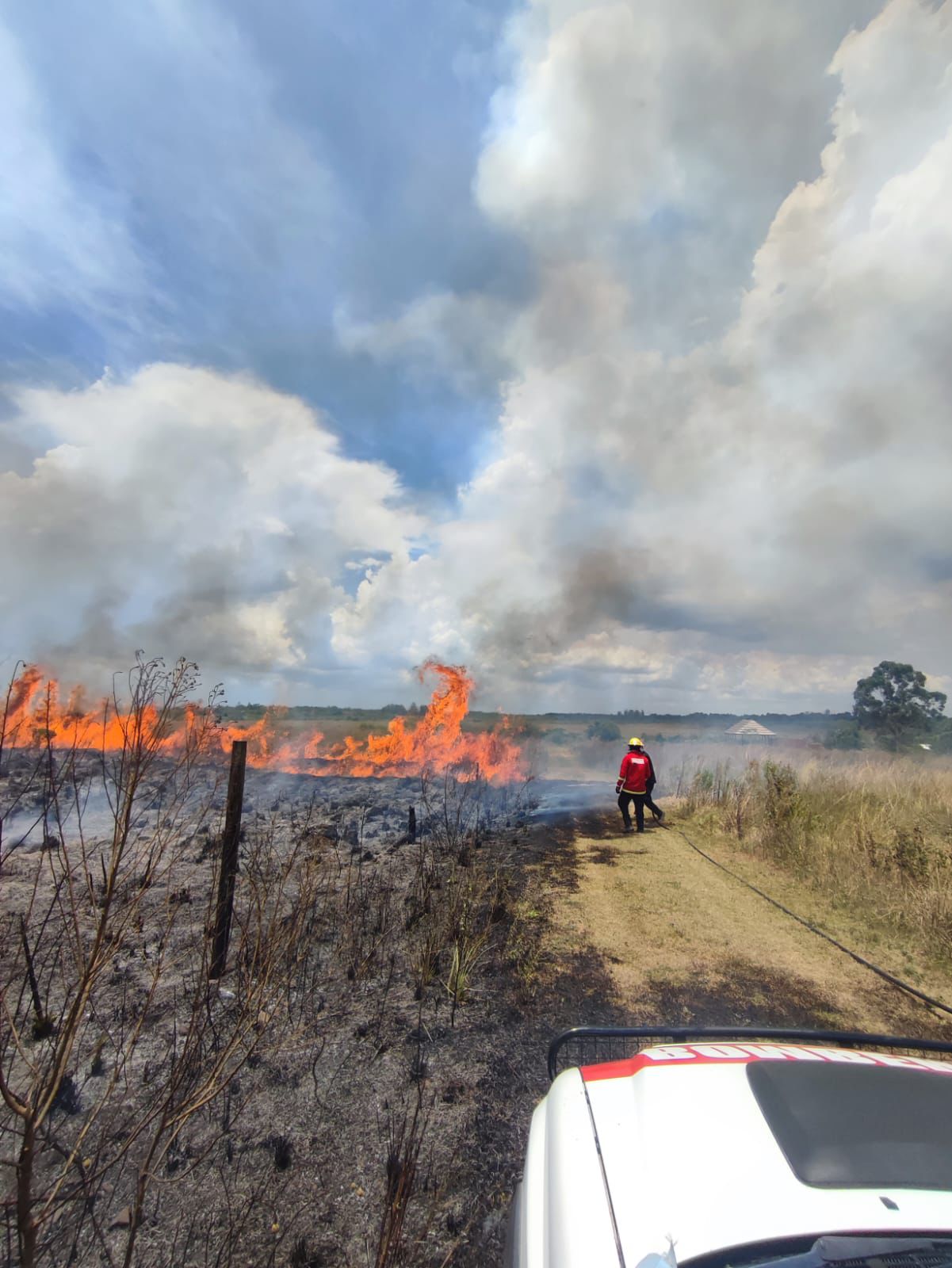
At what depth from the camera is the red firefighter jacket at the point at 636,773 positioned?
1324cm

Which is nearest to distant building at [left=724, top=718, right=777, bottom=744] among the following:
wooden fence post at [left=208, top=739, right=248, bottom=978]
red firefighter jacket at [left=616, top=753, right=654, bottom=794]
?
red firefighter jacket at [left=616, top=753, right=654, bottom=794]

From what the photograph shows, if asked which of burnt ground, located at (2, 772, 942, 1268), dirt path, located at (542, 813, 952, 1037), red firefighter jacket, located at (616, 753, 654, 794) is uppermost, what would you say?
red firefighter jacket, located at (616, 753, 654, 794)

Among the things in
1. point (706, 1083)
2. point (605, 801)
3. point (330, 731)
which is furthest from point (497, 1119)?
point (330, 731)

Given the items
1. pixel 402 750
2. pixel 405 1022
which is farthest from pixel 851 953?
pixel 402 750

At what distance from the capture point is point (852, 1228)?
1353 millimetres

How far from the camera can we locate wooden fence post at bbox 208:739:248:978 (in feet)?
17.2

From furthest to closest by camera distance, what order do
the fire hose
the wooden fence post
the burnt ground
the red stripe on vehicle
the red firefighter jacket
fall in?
the red firefighter jacket < the fire hose < the wooden fence post < the burnt ground < the red stripe on vehicle

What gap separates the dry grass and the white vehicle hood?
6.68 m

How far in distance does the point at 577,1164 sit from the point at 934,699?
35429 mm

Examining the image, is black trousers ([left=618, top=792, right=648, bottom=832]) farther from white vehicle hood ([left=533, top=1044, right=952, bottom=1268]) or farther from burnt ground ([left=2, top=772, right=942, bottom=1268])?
white vehicle hood ([left=533, top=1044, right=952, bottom=1268])

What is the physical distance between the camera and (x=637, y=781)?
43.5ft

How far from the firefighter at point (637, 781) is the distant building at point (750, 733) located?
15.5 metres

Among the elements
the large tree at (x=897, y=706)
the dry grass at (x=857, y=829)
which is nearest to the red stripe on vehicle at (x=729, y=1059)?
the dry grass at (x=857, y=829)

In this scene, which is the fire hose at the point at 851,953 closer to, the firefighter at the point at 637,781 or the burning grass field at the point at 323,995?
the burning grass field at the point at 323,995
